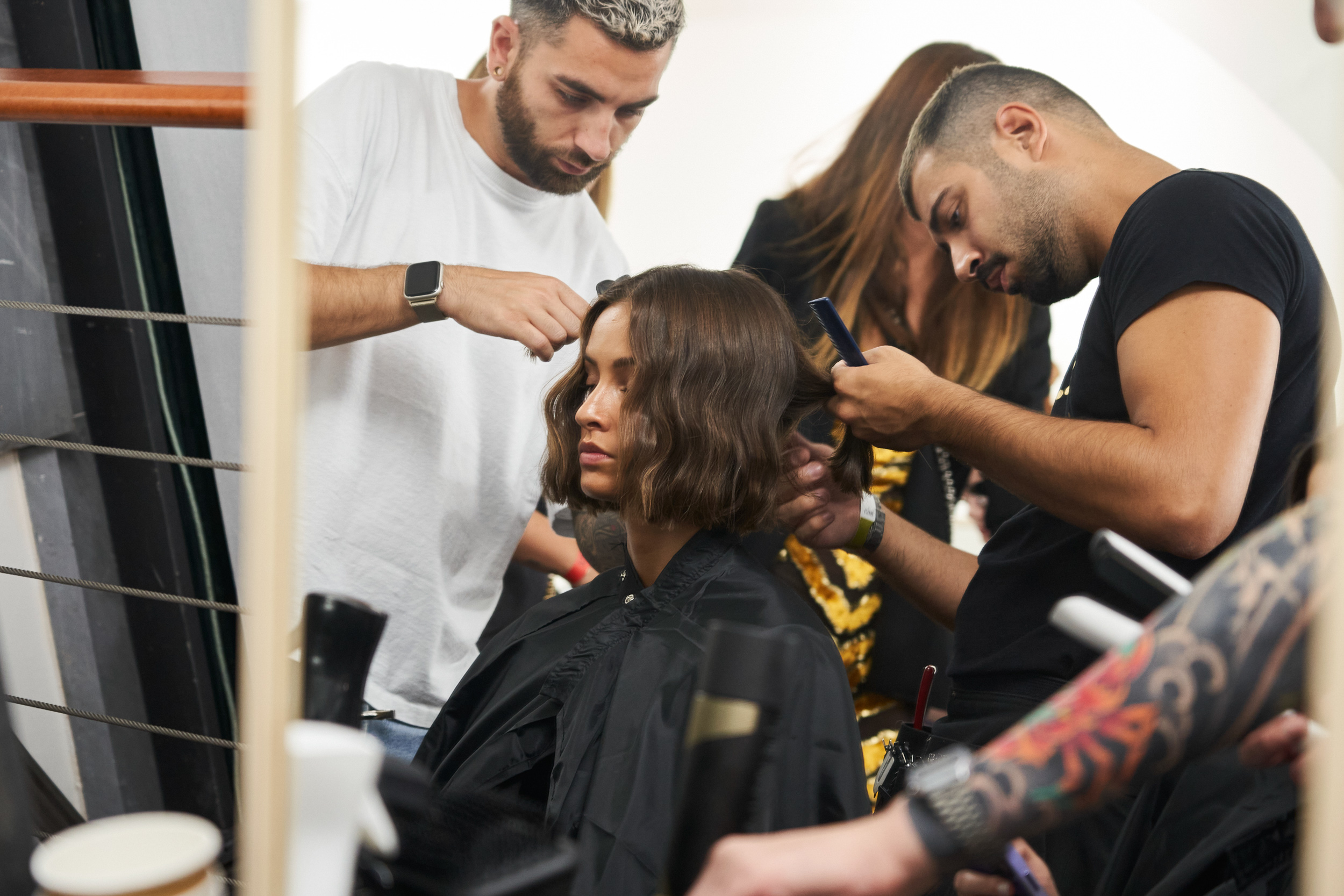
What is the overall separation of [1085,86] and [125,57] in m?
1.62

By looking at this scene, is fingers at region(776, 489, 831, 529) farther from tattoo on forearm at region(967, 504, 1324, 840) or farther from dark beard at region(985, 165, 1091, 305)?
tattoo on forearm at region(967, 504, 1324, 840)

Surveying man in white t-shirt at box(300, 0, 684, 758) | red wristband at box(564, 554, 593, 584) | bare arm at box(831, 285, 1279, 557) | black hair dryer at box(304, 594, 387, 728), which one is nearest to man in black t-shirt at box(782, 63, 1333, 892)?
bare arm at box(831, 285, 1279, 557)

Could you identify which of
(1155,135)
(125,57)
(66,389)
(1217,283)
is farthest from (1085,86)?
(66,389)

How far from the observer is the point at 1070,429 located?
1129mm

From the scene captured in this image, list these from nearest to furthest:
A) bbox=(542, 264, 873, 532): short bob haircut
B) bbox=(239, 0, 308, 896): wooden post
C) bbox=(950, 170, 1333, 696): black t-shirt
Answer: bbox=(239, 0, 308, 896): wooden post → bbox=(950, 170, 1333, 696): black t-shirt → bbox=(542, 264, 873, 532): short bob haircut

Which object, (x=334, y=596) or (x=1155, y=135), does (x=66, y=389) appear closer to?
(x=334, y=596)

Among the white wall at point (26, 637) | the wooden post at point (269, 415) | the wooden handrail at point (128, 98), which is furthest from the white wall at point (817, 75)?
the white wall at point (26, 637)

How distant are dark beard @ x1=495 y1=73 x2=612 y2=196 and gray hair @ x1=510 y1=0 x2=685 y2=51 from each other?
9cm

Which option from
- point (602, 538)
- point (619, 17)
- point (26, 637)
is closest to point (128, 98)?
point (619, 17)

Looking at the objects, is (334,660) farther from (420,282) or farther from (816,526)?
(816,526)

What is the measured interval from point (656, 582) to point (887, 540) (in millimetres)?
389

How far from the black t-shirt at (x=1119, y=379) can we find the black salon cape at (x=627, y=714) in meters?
0.24

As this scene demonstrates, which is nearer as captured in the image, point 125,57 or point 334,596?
point 334,596

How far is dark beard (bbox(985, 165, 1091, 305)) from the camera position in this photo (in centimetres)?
128
